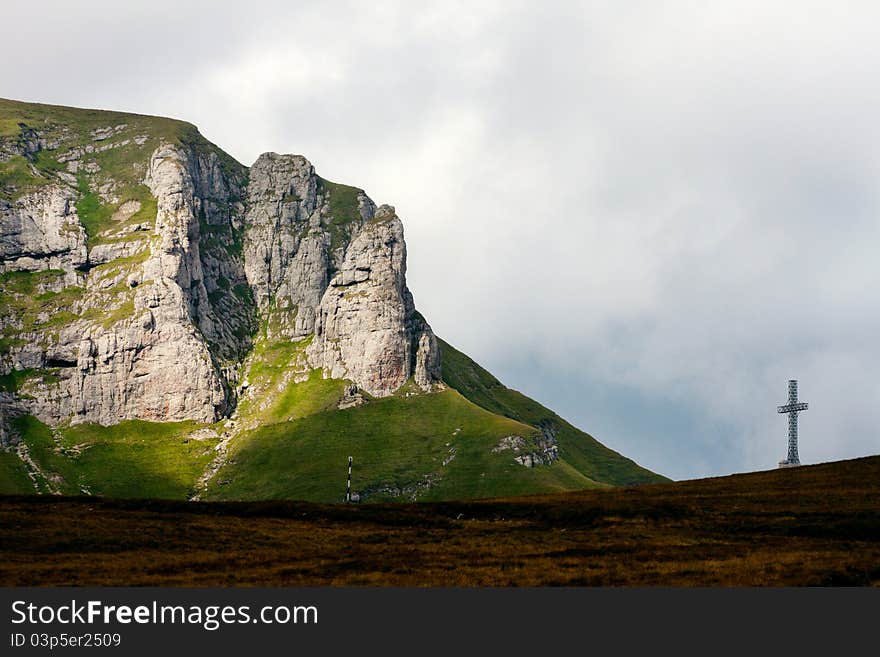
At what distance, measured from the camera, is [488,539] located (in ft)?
296

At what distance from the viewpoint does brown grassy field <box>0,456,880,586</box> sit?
70375 millimetres

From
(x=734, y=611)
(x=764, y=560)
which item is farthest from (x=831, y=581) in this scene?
(x=734, y=611)

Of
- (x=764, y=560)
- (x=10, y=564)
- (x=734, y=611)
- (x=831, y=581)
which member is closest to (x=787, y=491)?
(x=764, y=560)

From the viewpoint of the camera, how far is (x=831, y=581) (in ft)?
218

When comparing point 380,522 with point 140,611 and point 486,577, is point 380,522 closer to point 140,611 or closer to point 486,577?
point 486,577

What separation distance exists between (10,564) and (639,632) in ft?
153

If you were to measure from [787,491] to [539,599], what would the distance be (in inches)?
2455

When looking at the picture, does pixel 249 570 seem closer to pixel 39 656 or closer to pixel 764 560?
pixel 39 656

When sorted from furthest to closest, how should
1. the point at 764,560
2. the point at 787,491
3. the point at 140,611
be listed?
the point at 787,491
the point at 764,560
the point at 140,611

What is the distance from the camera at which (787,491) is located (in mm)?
112125

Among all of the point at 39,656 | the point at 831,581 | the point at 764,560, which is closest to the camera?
the point at 39,656

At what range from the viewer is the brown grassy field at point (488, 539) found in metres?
70.4

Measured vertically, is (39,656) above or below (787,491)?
below

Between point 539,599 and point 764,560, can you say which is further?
point 764,560
